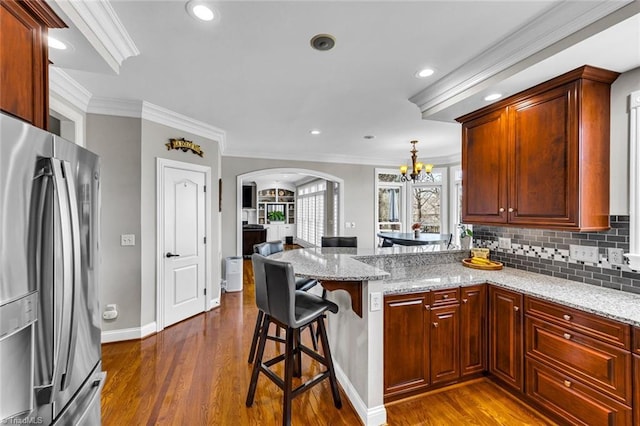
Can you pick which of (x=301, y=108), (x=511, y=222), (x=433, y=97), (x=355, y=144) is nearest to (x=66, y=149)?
(x=301, y=108)

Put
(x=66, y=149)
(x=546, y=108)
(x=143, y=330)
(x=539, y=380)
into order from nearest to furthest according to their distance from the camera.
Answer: (x=66, y=149) < (x=539, y=380) < (x=546, y=108) < (x=143, y=330)

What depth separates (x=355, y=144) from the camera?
16.5 ft

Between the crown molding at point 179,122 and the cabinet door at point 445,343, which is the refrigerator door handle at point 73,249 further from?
the crown molding at point 179,122

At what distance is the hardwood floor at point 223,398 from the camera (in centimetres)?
196

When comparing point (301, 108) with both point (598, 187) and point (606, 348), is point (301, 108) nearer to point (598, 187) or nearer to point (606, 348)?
point (598, 187)

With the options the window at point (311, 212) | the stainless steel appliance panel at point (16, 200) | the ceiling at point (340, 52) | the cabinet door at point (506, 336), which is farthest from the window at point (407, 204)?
the stainless steel appliance panel at point (16, 200)

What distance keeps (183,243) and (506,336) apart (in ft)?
11.6

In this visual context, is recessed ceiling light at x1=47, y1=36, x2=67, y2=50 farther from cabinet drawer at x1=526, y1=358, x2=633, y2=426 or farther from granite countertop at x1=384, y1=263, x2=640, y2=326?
cabinet drawer at x1=526, y1=358, x2=633, y2=426

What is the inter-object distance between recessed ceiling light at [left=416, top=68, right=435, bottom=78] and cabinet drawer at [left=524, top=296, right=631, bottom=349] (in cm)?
191

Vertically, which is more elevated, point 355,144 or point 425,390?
point 355,144

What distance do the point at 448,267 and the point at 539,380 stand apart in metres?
1.05

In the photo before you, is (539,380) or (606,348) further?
(539,380)

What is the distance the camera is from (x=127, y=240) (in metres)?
3.12

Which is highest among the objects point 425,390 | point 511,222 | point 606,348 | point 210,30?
point 210,30
